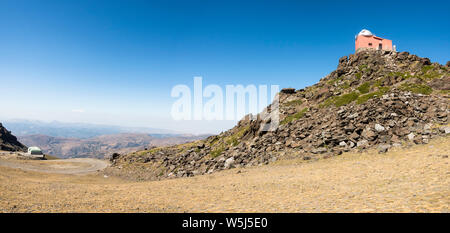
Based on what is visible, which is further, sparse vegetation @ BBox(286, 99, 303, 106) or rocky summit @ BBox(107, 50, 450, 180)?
sparse vegetation @ BBox(286, 99, 303, 106)

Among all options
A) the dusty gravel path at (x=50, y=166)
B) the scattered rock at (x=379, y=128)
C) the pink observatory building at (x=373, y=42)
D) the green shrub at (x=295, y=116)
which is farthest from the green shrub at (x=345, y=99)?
the dusty gravel path at (x=50, y=166)

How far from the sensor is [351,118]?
108ft

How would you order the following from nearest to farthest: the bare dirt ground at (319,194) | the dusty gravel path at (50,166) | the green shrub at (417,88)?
the bare dirt ground at (319,194)
the green shrub at (417,88)
the dusty gravel path at (50,166)

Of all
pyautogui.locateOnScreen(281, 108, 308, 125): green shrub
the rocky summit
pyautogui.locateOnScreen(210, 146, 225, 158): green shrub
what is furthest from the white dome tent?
pyautogui.locateOnScreen(210, 146, 225, 158): green shrub

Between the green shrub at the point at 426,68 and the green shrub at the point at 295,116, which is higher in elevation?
the green shrub at the point at 426,68

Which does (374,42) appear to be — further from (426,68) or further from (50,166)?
(50,166)

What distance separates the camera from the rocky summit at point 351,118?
27505mm

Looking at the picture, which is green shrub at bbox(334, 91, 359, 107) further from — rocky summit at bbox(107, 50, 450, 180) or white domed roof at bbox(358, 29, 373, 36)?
white domed roof at bbox(358, 29, 373, 36)

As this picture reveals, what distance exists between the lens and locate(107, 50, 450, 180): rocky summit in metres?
27.5

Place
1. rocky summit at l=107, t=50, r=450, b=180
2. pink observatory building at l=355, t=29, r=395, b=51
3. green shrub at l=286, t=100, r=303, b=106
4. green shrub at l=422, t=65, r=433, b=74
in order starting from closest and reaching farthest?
rocky summit at l=107, t=50, r=450, b=180 → green shrub at l=422, t=65, r=433, b=74 → green shrub at l=286, t=100, r=303, b=106 → pink observatory building at l=355, t=29, r=395, b=51

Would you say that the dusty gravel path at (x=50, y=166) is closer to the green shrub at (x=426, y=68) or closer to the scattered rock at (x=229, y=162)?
the scattered rock at (x=229, y=162)

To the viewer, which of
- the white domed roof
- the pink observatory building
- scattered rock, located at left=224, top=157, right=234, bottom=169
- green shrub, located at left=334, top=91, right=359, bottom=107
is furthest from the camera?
the white domed roof

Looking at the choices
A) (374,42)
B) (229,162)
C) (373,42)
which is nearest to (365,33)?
(373,42)
